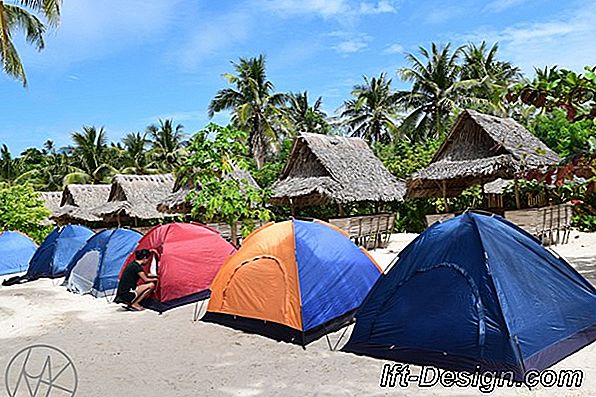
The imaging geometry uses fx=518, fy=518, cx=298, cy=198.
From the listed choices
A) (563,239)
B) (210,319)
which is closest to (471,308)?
(210,319)

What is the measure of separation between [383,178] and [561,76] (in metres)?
11.0

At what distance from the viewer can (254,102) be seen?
28.1 metres

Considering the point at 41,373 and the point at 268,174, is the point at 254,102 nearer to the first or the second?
the point at 268,174

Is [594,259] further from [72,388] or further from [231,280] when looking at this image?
[72,388]

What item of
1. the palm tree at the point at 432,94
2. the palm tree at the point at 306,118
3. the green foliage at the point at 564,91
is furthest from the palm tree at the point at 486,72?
the green foliage at the point at 564,91

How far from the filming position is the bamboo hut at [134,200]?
887 inches

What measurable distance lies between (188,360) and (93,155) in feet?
105

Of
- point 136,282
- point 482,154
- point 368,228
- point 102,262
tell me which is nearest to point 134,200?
point 368,228

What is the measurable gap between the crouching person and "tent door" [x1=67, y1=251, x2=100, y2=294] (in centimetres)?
214

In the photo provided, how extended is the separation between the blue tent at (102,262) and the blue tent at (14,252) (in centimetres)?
470

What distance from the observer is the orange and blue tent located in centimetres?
584

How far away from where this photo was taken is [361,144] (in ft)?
64.0

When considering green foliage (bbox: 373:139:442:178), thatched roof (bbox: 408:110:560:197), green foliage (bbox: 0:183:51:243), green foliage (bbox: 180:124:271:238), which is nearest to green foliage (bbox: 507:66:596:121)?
green foliage (bbox: 180:124:271:238)

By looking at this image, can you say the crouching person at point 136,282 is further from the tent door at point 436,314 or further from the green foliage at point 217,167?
the tent door at point 436,314
